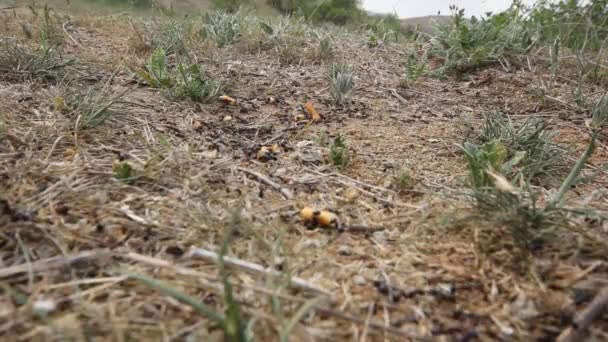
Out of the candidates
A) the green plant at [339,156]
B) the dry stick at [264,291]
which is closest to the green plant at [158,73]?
the green plant at [339,156]

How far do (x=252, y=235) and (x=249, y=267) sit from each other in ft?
0.51

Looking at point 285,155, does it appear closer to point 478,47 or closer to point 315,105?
point 315,105

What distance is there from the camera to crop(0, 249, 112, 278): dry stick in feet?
2.44

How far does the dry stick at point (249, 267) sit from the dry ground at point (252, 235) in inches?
0.6

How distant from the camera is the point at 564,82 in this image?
2.54 meters

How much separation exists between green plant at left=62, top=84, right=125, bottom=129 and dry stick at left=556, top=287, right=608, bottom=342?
5.06ft

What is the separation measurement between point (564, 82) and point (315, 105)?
1.79 m

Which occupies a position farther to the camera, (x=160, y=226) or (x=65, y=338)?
(x=160, y=226)

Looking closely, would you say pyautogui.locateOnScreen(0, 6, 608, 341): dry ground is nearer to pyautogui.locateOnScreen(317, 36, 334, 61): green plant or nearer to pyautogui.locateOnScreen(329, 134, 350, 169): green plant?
pyautogui.locateOnScreen(329, 134, 350, 169): green plant

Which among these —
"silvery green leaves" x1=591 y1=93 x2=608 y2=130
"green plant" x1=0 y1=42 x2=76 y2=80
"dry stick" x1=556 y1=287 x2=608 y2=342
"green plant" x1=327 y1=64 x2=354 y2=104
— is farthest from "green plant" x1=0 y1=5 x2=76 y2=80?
"silvery green leaves" x1=591 y1=93 x2=608 y2=130

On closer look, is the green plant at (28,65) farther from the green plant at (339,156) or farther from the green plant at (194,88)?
the green plant at (339,156)

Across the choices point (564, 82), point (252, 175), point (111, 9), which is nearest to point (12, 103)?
point (252, 175)

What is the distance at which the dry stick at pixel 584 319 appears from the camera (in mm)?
694

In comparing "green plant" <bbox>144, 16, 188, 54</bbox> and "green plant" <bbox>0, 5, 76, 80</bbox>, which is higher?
"green plant" <bbox>144, 16, 188, 54</bbox>
